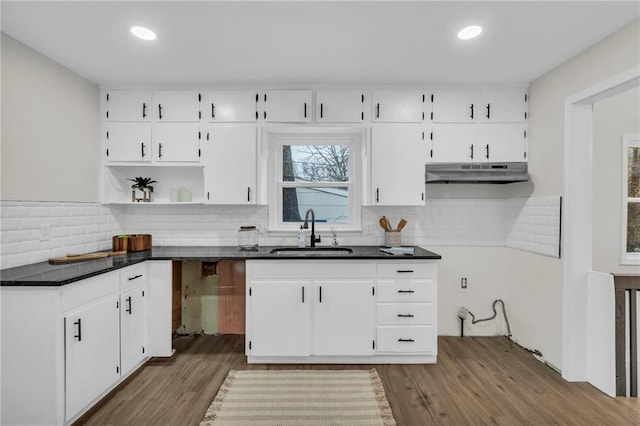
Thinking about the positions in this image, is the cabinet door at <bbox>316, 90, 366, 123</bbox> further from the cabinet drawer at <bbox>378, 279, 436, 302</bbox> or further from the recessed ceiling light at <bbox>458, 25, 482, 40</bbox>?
the cabinet drawer at <bbox>378, 279, 436, 302</bbox>

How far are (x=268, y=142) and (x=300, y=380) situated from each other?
2321 millimetres

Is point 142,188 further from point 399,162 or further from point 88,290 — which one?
point 399,162

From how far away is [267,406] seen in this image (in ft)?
7.50

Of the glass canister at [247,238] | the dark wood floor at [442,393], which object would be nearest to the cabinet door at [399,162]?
the glass canister at [247,238]

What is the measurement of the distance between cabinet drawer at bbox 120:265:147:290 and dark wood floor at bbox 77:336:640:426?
2.40 ft

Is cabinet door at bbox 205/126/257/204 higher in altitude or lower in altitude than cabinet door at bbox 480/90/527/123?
lower

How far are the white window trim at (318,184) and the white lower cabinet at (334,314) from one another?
2.70ft

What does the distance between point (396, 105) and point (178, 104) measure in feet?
6.92

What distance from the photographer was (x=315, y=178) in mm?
3699

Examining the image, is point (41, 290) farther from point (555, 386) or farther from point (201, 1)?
point (555, 386)

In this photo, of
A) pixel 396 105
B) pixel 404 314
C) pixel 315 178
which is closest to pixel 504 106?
pixel 396 105

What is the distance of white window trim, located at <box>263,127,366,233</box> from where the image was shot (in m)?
3.62

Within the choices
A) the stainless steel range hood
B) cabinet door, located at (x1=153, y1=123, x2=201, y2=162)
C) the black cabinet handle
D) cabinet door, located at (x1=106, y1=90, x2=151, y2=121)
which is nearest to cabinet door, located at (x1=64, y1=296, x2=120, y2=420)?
the black cabinet handle

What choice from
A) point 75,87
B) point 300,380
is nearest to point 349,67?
point 75,87
